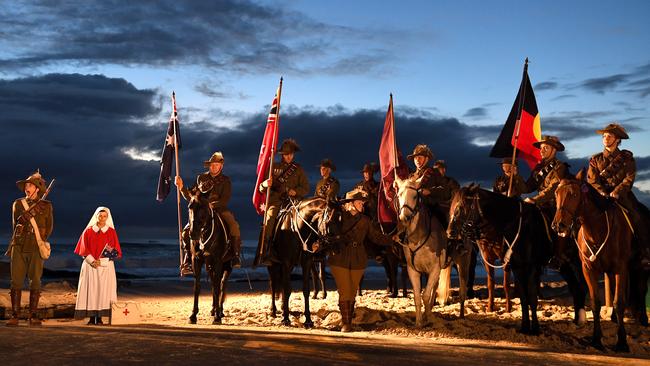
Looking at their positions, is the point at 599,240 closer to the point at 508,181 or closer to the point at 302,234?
the point at 508,181

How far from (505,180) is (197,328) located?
22.3 ft

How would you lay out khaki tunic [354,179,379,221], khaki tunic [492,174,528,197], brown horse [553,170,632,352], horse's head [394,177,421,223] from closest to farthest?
brown horse [553,170,632,352], horse's head [394,177,421,223], khaki tunic [492,174,528,197], khaki tunic [354,179,379,221]

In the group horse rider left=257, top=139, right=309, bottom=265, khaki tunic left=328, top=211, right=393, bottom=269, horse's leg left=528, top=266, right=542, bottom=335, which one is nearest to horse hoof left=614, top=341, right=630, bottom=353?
horse's leg left=528, top=266, right=542, bottom=335

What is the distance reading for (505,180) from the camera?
53.4ft

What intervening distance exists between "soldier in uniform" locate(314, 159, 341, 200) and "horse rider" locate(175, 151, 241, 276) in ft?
8.50

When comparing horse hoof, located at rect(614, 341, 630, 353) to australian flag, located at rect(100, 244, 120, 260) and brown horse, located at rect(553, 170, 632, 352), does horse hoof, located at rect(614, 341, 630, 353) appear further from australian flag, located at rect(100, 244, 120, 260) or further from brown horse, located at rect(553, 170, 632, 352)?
australian flag, located at rect(100, 244, 120, 260)

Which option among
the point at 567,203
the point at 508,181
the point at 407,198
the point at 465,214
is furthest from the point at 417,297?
the point at 508,181

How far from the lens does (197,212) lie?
13.9 m

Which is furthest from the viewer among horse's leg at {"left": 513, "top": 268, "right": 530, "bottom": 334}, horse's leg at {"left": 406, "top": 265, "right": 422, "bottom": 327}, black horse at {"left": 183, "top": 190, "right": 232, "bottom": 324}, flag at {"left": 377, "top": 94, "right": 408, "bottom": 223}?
flag at {"left": 377, "top": 94, "right": 408, "bottom": 223}

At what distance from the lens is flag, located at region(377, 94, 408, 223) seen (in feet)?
47.8

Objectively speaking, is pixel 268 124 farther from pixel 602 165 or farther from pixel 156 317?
pixel 602 165

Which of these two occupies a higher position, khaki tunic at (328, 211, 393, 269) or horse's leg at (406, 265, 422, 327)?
khaki tunic at (328, 211, 393, 269)

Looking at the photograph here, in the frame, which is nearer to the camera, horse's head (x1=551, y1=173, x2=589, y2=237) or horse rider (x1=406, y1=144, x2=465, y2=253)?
horse's head (x1=551, y1=173, x2=589, y2=237)

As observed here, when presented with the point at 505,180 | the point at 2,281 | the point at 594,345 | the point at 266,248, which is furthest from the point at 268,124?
the point at 2,281
